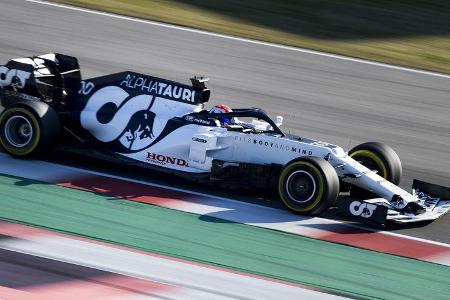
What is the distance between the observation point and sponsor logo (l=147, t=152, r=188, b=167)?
1112 centimetres

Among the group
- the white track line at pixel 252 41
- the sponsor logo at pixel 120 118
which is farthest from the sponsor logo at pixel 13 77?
the white track line at pixel 252 41

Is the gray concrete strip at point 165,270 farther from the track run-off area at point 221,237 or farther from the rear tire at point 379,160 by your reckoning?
the rear tire at point 379,160

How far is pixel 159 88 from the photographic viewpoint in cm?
1152

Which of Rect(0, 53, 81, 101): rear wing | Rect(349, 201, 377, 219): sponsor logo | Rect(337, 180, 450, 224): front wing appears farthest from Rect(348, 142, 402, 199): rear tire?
Rect(0, 53, 81, 101): rear wing

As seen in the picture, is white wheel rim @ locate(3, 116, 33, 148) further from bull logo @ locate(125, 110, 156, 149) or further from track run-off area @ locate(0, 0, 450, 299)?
bull logo @ locate(125, 110, 156, 149)

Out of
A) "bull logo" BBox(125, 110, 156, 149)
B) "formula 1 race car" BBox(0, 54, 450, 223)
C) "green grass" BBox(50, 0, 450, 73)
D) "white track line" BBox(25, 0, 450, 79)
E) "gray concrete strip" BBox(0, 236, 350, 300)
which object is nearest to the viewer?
"gray concrete strip" BBox(0, 236, 350, 300)

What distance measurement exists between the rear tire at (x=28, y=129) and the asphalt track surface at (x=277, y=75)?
172 inches

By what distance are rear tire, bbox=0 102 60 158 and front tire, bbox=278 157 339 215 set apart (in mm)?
2766

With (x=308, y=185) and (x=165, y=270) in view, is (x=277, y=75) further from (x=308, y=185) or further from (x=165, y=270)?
(x=165, y=270)

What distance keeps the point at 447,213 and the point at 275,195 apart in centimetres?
199

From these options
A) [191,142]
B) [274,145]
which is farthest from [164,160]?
[274,145]

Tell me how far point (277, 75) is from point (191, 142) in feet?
21.3

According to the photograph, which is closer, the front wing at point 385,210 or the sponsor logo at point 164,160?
the front wing at point 385,210

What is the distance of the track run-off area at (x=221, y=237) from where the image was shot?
27.2 feet
